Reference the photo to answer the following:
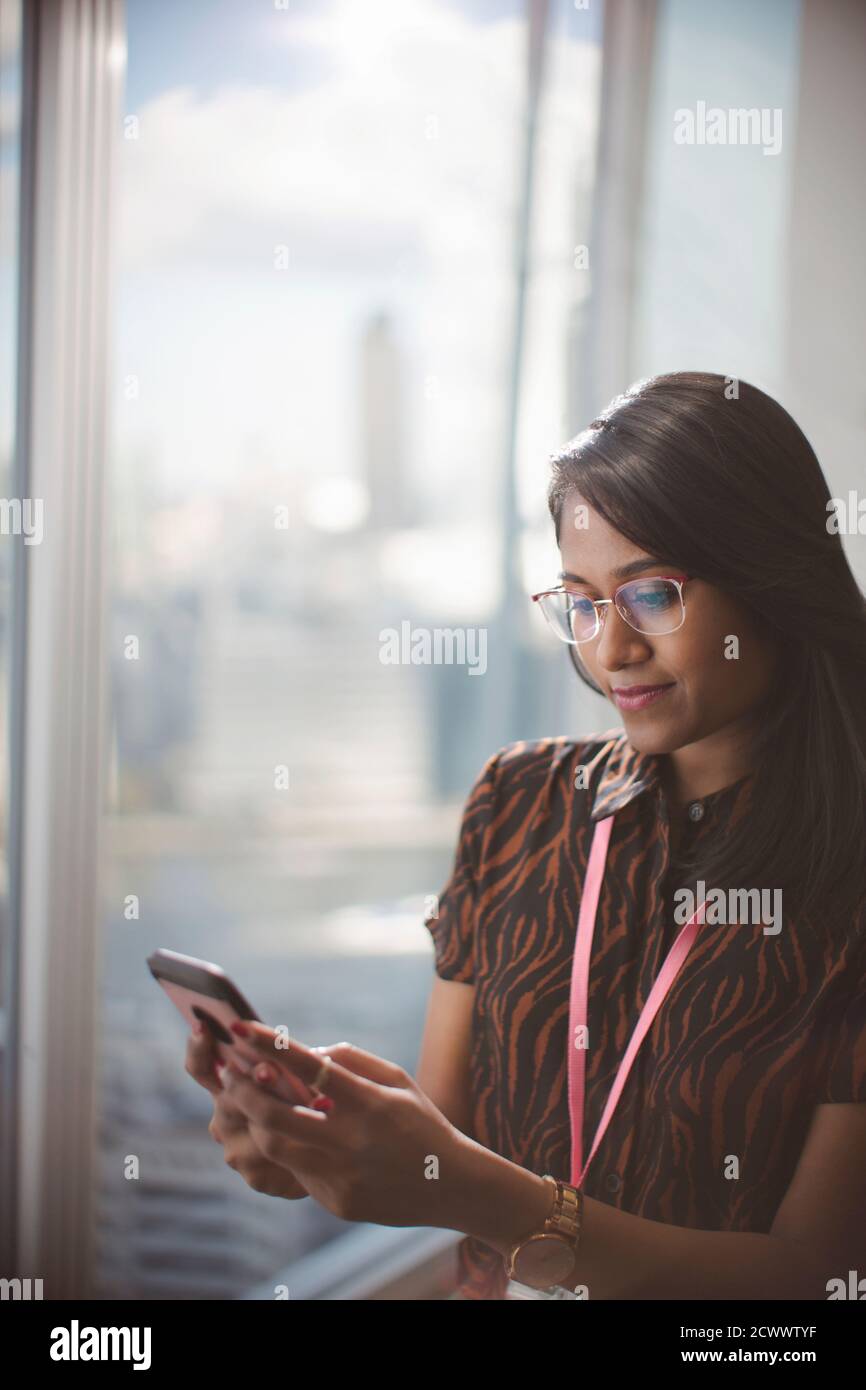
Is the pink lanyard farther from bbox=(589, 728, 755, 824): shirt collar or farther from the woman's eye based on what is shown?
the woman's eye

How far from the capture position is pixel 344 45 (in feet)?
7.46

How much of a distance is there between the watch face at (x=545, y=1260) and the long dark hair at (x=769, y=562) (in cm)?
38

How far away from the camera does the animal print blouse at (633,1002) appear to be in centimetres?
111

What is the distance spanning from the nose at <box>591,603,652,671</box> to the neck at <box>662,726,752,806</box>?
139mm

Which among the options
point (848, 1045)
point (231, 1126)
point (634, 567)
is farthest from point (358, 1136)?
point (634, 567)

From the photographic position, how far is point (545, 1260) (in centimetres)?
106

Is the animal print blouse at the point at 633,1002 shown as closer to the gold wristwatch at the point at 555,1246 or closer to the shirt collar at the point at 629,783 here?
the shirt collar at the point at 629,783

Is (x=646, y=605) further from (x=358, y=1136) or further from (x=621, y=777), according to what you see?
(x=358, y=1136)

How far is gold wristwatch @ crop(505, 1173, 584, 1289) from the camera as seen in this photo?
1054 mm

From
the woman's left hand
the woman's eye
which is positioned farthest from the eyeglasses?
the woman's left hand

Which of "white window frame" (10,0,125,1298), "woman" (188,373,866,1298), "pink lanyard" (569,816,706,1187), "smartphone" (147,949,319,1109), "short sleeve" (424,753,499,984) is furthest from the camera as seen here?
"white window frame" (10,0,125,1298)

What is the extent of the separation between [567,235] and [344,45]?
72 cm

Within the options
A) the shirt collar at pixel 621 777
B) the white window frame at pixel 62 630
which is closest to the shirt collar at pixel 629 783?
the shirt collar at pixel 621 777

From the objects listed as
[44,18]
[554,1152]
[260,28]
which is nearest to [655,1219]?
[554,1152]
